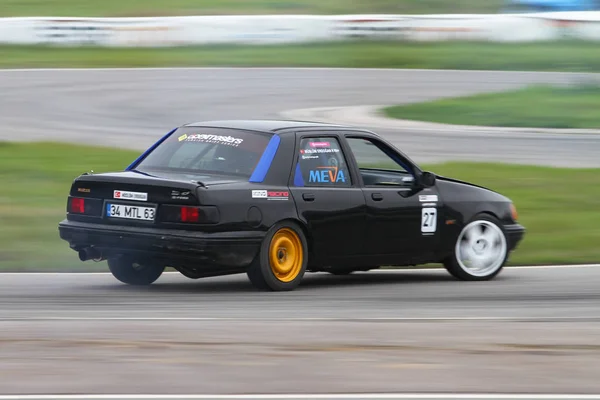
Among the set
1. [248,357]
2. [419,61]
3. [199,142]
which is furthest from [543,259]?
[419,61]

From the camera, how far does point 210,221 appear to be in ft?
28.9

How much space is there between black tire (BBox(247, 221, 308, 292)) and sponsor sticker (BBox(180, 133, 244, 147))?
780 millimetres

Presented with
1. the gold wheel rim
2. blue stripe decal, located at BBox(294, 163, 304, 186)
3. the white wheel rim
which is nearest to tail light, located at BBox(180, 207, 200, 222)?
the gold wheel rim

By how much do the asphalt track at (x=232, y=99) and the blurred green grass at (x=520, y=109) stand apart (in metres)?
1.01

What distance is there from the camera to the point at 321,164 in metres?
9.75

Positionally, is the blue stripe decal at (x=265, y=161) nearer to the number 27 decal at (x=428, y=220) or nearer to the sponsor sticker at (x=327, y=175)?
the sponsor sticker at (x=327, y=175)

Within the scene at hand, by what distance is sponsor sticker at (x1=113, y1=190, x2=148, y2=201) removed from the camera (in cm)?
899

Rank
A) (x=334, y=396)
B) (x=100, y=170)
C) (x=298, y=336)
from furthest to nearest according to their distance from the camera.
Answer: (x=100, y=170) < (x=298, y=336) < (x=334, y=396)

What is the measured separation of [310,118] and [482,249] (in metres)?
12.5

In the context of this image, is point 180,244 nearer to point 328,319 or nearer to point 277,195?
point 277,195

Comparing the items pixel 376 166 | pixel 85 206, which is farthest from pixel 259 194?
pixel 376 166

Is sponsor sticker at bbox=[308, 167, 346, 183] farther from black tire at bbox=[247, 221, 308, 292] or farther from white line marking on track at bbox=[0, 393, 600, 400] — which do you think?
white line marking on track at bbox=[0, 393, 600, 400]

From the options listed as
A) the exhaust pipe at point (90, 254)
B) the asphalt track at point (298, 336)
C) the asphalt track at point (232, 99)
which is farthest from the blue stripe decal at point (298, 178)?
the asphalt track at point (232, 99)

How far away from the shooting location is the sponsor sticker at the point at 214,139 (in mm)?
9531
